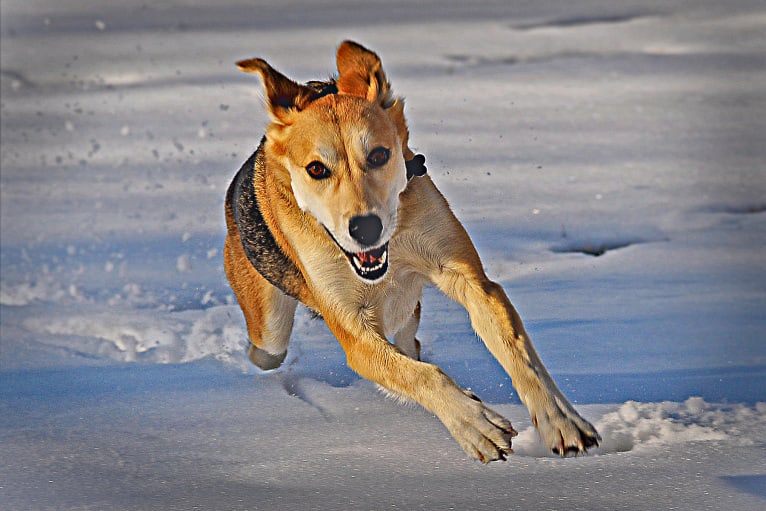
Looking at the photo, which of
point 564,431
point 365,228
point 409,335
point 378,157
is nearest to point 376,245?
point 365,228

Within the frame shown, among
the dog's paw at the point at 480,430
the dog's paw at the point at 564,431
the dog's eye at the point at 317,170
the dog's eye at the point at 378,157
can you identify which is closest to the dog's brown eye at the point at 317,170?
the dog's eye at the point at 317,170

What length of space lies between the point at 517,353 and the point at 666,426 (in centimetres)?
64

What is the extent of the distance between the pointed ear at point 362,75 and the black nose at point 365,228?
0.45m

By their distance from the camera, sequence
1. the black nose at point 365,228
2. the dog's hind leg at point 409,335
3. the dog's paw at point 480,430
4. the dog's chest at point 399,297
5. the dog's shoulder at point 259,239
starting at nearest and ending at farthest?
the dog's paw at point 480,430 → the black nose at point 365,228 → the dog's chest at point 399,297 → the dog's shoulder at point 259,239 → the dog's hind leg at point 409,335

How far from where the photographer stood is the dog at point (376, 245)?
326 centimetres

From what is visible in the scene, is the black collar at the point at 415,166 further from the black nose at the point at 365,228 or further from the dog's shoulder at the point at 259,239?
the dog's shoulder at the point at 259,239

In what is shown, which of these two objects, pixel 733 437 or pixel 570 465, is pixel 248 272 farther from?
pixel 733 437

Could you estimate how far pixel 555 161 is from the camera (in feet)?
25.5

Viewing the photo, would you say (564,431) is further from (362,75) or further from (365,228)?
(362,75)

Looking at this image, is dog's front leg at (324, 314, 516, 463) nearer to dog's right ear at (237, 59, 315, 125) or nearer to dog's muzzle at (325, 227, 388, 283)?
dog's muzzle at (325, 227, 388, 283)

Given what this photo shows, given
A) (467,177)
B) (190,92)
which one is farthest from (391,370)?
(190,92)

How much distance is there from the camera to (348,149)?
332cm

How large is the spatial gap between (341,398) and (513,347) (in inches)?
40.1

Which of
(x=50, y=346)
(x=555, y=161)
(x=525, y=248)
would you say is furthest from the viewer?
(x=555, y=161)
